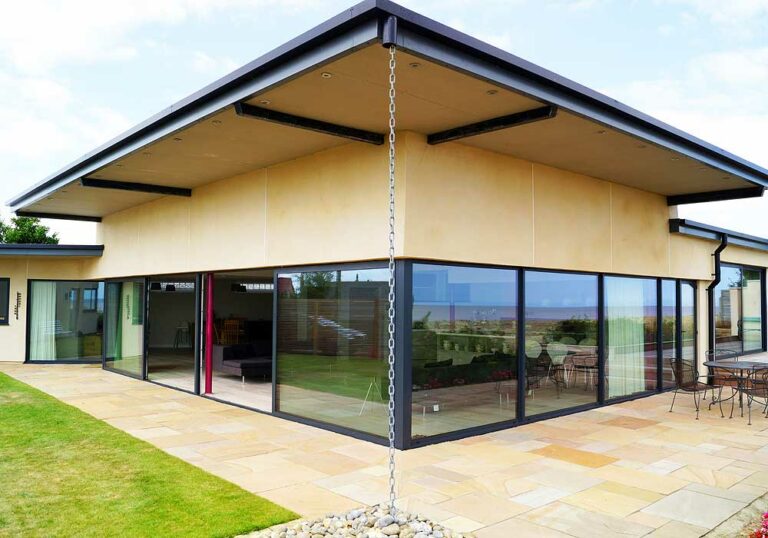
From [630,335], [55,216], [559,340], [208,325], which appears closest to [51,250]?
[55,216]

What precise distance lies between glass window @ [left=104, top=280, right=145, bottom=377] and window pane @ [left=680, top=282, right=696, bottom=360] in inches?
438

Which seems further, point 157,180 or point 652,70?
point 652,70

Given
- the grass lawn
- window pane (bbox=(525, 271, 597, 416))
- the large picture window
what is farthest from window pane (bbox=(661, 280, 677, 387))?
the grass lawn

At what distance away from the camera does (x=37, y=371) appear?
14.5 meters

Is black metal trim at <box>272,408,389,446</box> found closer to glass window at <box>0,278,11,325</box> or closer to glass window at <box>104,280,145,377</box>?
glass window at <box>104,280,145,377</box>

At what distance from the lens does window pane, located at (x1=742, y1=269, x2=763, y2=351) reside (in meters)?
16.5

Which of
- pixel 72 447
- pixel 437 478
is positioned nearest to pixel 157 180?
pixel 72 447

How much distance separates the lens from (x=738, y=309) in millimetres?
16078

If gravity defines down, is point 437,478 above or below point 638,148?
below

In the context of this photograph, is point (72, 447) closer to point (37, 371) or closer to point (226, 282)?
point (37, 371)

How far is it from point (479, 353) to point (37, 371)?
1171cm

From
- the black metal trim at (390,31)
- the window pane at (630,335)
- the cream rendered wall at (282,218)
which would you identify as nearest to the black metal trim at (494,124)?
the cream rendered wall at (282,218)

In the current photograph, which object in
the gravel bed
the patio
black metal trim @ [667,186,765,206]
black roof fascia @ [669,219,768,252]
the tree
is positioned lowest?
the patio

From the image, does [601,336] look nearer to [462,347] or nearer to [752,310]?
[462,347]
